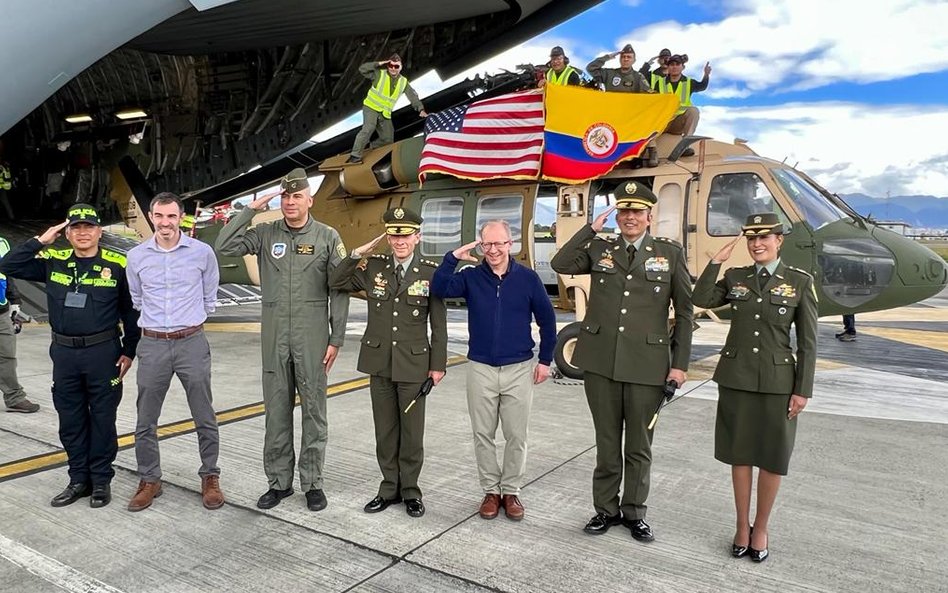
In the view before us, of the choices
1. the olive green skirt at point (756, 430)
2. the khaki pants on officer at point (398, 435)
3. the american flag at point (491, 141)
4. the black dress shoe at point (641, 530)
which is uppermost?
the american flag at point (491, 141)

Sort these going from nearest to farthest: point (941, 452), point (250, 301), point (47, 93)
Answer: point (941, 452)
point (47, 93)
point (250, 301)

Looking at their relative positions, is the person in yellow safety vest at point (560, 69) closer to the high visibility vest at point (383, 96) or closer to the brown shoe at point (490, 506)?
the high visibility vest at point (383, 96)

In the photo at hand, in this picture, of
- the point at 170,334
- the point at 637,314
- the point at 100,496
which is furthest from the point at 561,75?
the point at 100,496

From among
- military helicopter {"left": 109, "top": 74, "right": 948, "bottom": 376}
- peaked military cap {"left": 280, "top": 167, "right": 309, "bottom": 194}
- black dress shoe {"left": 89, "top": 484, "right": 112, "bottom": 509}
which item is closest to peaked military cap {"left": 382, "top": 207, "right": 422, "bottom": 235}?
peaked military cap {"left": 280, "top": 167, "right": 309, "bottom": 194}

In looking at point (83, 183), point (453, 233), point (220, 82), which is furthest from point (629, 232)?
point (83, 183)

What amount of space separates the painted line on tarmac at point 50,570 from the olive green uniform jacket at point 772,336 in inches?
128

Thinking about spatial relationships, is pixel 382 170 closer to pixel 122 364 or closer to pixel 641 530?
pixel 122 364

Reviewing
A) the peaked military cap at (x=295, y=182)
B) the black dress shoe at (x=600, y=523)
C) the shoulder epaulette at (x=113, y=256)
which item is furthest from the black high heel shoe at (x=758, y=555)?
the shoulder epaulette at (x=113, y=256)

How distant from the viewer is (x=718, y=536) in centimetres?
346

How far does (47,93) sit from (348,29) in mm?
9262

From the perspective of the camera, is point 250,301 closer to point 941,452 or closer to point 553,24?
point 553,24

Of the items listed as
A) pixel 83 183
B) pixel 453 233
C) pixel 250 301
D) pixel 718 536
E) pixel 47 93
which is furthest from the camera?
pixel 83 183

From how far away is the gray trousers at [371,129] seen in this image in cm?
940

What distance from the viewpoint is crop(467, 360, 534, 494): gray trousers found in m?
3.67
